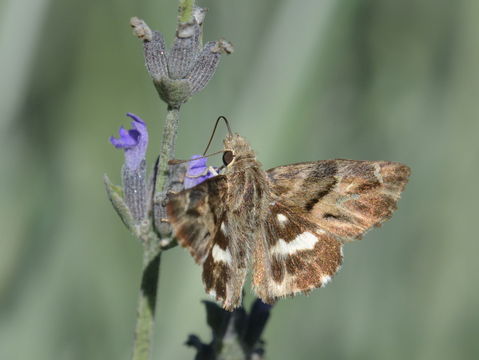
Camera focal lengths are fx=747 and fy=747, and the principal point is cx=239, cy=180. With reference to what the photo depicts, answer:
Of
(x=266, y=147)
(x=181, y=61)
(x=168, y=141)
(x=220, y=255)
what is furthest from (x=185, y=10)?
(x=266, y=147)

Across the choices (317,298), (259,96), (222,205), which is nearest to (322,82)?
(259,96)

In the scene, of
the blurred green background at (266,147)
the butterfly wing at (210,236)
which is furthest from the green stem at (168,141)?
the blurred green background at (266,147)

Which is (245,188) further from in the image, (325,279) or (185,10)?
(185,10)

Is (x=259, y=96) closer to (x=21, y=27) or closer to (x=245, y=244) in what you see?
(x=21, y=27)

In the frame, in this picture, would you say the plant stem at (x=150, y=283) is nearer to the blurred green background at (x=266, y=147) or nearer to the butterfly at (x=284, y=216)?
the butterfly at (x=284, y=216)

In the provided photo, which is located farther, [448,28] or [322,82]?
[448,28]

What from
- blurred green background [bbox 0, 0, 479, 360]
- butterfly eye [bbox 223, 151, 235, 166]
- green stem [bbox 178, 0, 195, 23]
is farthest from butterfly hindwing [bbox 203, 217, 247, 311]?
blurred green background [bbox 0, 0, 479, 360]

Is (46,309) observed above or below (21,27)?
below
